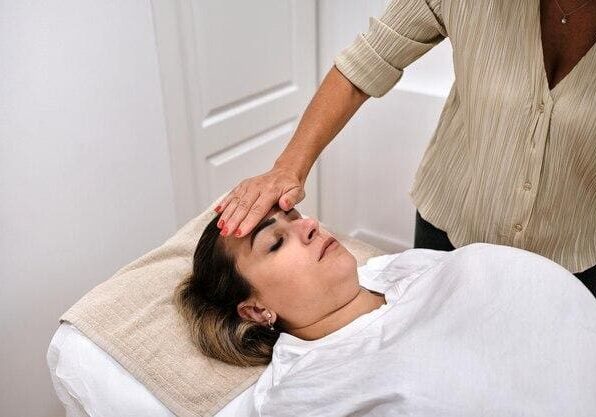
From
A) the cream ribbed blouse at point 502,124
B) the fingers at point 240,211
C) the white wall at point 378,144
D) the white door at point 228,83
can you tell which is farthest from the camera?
the white wall at point 378,144

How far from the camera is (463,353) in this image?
105 centimetres

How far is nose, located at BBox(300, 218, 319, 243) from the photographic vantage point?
4.36 feet

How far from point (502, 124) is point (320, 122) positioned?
16.4 inches

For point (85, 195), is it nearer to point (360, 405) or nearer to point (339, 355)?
point (339, 355)

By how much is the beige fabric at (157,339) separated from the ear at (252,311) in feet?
Result: 0.36

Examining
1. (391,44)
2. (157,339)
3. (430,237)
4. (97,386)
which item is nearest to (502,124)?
(391,44)

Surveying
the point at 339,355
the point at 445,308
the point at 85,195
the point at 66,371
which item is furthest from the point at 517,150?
the point at 85,195

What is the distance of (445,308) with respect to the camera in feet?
3.80

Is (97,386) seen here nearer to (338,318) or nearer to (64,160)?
(338,318)

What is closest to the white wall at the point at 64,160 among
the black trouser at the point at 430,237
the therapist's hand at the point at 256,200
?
the therapist's hand at the point at 256,200

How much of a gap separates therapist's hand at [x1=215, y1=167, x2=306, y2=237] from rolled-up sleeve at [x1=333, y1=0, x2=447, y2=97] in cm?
30

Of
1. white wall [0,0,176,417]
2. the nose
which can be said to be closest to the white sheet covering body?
the nose

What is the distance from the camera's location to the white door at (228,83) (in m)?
1.93

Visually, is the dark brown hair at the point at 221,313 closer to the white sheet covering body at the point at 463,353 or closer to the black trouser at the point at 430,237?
the white sheet covering body at the point at 463,353
